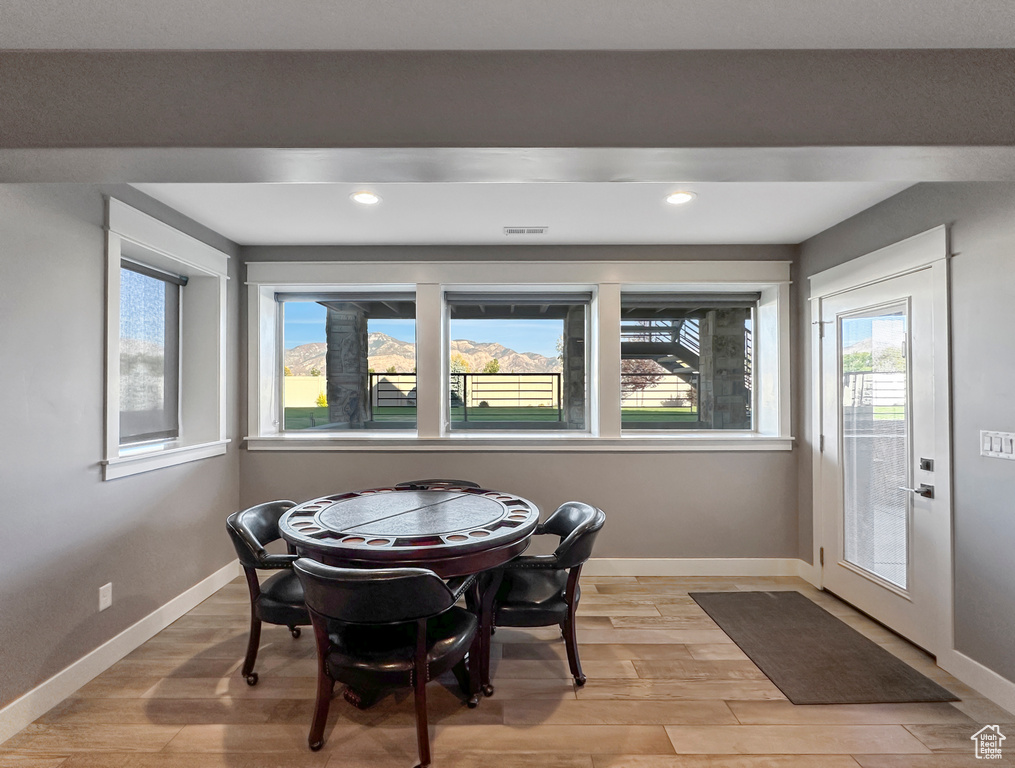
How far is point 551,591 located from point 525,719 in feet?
1.71

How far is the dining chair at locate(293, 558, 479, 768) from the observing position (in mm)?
1737

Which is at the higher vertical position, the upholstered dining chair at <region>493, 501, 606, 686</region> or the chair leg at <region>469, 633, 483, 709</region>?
the upholstered dining chair at <region>493, 501, 606, 686</region>

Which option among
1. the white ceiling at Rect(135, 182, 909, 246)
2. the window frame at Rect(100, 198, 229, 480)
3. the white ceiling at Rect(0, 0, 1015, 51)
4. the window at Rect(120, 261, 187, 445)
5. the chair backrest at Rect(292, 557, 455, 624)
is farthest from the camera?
the window at Rect(120, 261, 187, 445)

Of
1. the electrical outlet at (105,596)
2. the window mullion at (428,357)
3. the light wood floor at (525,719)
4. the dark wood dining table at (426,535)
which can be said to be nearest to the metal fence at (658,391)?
the window mullion at (428,357)

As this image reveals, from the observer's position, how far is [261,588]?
8.17 ft

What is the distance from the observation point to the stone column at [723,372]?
4.18 metres

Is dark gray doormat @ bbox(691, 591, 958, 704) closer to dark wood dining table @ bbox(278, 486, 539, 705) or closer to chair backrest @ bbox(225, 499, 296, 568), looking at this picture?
dark wood dining table @ bbox(278, 486, 539, 705)

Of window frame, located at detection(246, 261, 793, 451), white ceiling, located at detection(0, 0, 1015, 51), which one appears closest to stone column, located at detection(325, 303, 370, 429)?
window frame, located at detection(246, 261, 793, 451)

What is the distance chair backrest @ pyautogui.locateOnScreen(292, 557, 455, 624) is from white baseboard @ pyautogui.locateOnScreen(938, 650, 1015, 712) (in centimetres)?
245

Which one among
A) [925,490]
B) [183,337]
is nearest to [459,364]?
[183,337]

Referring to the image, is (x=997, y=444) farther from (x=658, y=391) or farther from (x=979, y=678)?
(x=658, y=391)

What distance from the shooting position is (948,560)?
254cm

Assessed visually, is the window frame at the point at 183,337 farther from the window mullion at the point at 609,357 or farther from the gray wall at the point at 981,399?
the gray wall at the point at 981,399

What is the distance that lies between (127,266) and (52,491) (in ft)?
4.51
